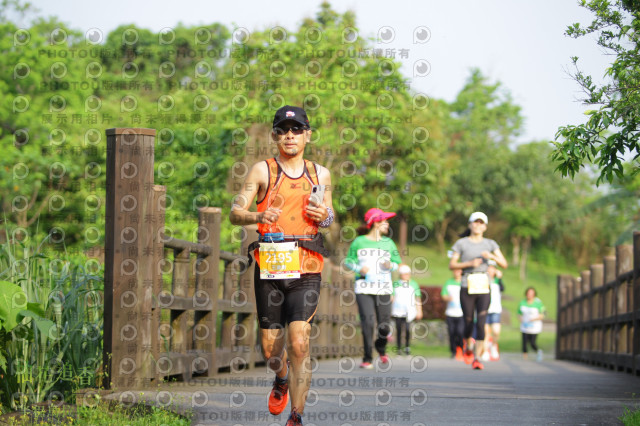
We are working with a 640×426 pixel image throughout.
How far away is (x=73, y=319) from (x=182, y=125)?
16.8 metres

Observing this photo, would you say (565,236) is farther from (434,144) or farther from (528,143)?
(434,144)

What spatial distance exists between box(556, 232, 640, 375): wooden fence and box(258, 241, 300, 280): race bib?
5784 millimetres

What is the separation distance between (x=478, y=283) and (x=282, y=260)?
22.1ft

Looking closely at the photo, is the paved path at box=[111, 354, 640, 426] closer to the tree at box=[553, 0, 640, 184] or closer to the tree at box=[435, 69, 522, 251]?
the tree at box=[553, 0, 640, 184]

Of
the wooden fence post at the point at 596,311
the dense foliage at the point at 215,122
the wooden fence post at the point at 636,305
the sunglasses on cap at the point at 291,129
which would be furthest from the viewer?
the dense foliage at the point at 215,122

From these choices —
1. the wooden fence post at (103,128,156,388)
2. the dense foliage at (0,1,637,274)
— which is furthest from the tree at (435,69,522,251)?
the wooden fence post at (103,128,156,388)

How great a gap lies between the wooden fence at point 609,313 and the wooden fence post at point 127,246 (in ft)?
18.7

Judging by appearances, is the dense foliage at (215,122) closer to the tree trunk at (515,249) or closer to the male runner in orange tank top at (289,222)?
the male runner in orange tank top at (289,222)

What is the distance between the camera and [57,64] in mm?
32469

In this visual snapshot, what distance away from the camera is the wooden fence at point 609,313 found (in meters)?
10.5

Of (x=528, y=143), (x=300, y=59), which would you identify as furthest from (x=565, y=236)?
(x=300, y=59)

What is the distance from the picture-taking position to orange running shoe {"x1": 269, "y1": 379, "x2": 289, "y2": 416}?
18.9ft

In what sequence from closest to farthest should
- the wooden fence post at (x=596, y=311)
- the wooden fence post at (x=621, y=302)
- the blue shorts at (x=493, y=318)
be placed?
1. the wooden fence post at (x=621, y=302)
2. the wooden fence post at (x=596, y=311)
3. the blue shorts at (x=493, y=318)

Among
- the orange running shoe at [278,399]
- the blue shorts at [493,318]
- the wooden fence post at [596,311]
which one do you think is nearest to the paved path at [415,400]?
the orange running shoe at [278,399]
